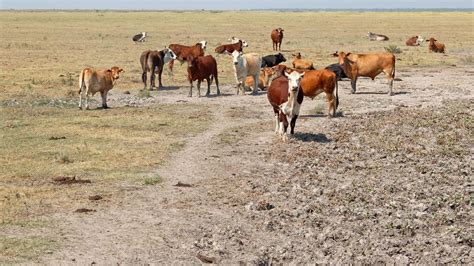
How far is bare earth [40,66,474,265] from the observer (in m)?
8.16

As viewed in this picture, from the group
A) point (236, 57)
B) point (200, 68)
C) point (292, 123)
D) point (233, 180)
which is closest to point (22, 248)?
point (233, 180)

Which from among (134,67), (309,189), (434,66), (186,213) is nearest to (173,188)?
(186,213)

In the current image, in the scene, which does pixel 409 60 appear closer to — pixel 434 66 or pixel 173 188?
pixel 434 66

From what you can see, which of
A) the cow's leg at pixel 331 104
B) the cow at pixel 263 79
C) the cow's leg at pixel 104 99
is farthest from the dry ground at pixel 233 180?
the cow at pixel 263 79

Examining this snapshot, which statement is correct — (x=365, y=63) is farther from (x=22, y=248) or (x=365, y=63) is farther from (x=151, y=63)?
(x=22, y=248)

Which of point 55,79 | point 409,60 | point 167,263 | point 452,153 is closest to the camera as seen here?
point 167,263

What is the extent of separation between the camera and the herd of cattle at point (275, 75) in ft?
46.3

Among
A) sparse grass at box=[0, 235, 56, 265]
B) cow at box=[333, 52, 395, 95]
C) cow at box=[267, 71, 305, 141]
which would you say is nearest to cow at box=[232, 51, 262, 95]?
cow at box=[333, 52, 395, 95]

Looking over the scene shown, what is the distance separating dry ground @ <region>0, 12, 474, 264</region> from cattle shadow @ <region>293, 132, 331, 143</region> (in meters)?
0.08

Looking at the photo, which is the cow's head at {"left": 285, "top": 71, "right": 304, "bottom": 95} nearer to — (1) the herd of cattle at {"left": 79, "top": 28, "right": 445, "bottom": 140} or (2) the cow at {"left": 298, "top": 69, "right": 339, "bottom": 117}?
(1) the herd of cattle at {"left": 79, "top": 28, "right": 445, "bottom": 140}

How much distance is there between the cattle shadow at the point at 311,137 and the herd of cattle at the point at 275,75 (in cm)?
25

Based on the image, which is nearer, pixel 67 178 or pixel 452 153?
pixel 67 178

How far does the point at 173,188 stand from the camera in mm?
10633

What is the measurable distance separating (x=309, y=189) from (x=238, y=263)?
299 cm
